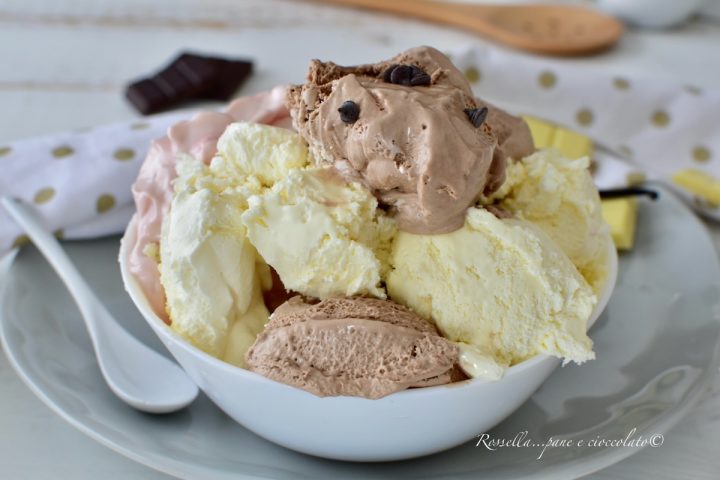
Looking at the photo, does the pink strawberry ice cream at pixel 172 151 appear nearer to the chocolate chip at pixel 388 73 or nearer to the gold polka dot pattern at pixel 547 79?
the chocolate chip at pixel 388 73

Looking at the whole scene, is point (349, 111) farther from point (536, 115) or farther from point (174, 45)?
point (174, 45)

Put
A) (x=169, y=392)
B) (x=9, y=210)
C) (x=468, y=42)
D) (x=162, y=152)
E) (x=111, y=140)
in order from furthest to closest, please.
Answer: (x=468, y=42) → (x=111, y=140) → (x=9, y=210) → (x=162, y=152) → (x=169, y=392)

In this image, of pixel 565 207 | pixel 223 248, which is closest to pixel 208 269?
pixel 223 248

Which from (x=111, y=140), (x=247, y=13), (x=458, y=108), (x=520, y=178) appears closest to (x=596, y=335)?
(x=520, y=178)

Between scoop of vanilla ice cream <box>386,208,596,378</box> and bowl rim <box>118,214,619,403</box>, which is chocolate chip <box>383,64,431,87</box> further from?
bowl rim <box>118,214,619,403</box>

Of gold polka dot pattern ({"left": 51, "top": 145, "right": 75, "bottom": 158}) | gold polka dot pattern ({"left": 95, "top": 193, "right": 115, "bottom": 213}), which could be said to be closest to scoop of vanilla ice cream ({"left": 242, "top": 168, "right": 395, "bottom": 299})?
gold polka dot pattern ({"left": 95, "top": 193, "right": 115, "bottom": 213})

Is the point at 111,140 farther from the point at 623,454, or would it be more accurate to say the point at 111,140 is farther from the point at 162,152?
the point at 623,454
